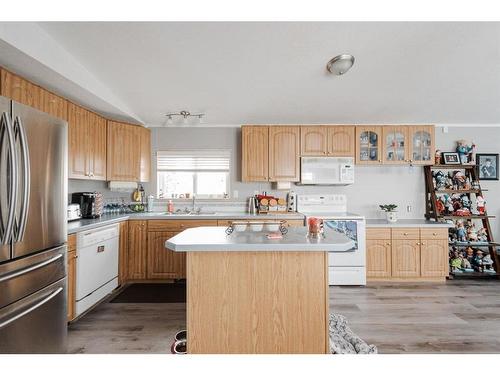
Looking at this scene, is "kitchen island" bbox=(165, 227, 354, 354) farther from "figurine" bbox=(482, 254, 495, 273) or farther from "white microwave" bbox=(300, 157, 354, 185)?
"figurine" bbox=(482, 254, 495, 273)

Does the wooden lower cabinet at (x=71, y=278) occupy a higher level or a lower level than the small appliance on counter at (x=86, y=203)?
lower

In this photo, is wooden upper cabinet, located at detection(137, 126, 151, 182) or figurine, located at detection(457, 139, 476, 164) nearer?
wooden upper cabinet, located at detection(137, 126, 151, 182)

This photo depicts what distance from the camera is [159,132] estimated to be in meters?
4.10

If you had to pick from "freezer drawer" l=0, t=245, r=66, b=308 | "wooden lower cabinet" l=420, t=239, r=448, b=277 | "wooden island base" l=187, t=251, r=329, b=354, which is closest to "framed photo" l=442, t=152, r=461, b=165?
"wooden lower cabinet" l=420, t=239, r=448, b=277

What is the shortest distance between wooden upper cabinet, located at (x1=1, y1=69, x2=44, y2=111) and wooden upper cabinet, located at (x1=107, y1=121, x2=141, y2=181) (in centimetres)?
112

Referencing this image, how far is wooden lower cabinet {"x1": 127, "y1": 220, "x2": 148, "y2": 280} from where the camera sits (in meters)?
3.43

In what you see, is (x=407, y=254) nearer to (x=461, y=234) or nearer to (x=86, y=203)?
(x=461, y=234)

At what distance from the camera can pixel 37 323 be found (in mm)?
1632

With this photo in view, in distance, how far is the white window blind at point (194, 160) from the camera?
4.12m

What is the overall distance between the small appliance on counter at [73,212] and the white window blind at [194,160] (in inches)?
52.5

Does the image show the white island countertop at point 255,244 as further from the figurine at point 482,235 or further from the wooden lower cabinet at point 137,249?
the figurine at point 482,235

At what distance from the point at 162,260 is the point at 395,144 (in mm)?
3690

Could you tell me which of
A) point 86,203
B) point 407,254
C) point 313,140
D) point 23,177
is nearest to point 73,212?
point 86,203

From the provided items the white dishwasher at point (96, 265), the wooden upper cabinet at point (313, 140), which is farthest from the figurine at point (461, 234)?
the white dishwasher at point (96, 265)
